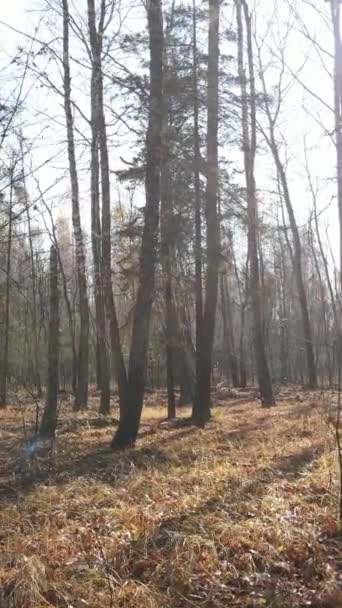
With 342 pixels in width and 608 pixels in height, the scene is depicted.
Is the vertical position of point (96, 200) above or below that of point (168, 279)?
above

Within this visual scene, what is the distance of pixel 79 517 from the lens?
5391 millimetres

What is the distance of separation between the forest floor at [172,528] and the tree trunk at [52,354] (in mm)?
1754

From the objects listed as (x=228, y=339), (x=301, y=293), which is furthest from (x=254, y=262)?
(x=228, y=339)

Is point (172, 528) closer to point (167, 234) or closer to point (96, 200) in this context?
point (167, 234)

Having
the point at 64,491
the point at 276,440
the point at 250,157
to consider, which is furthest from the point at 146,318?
the point at 250,157

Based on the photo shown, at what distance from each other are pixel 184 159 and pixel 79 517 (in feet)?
27.2

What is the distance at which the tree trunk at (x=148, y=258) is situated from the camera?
907cm

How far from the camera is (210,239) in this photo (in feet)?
39.0

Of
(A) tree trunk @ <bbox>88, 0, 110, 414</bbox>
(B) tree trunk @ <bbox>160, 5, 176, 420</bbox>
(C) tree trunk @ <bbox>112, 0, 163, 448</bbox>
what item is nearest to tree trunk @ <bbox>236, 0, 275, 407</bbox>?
(B) tree trunk @ <bbox>160, 5, 176, 420</bbox>

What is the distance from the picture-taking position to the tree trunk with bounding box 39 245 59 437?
33.2 feet

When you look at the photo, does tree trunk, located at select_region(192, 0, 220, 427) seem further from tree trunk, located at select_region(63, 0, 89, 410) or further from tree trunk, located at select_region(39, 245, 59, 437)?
tree trunk, located at select_region(39, 245, 59, 437)

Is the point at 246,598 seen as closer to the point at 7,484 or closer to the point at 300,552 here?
the point at 300,552

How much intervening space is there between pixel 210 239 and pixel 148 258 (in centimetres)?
305

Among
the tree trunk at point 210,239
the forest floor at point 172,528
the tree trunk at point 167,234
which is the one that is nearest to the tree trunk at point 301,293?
the tree trunk at point 167,234
